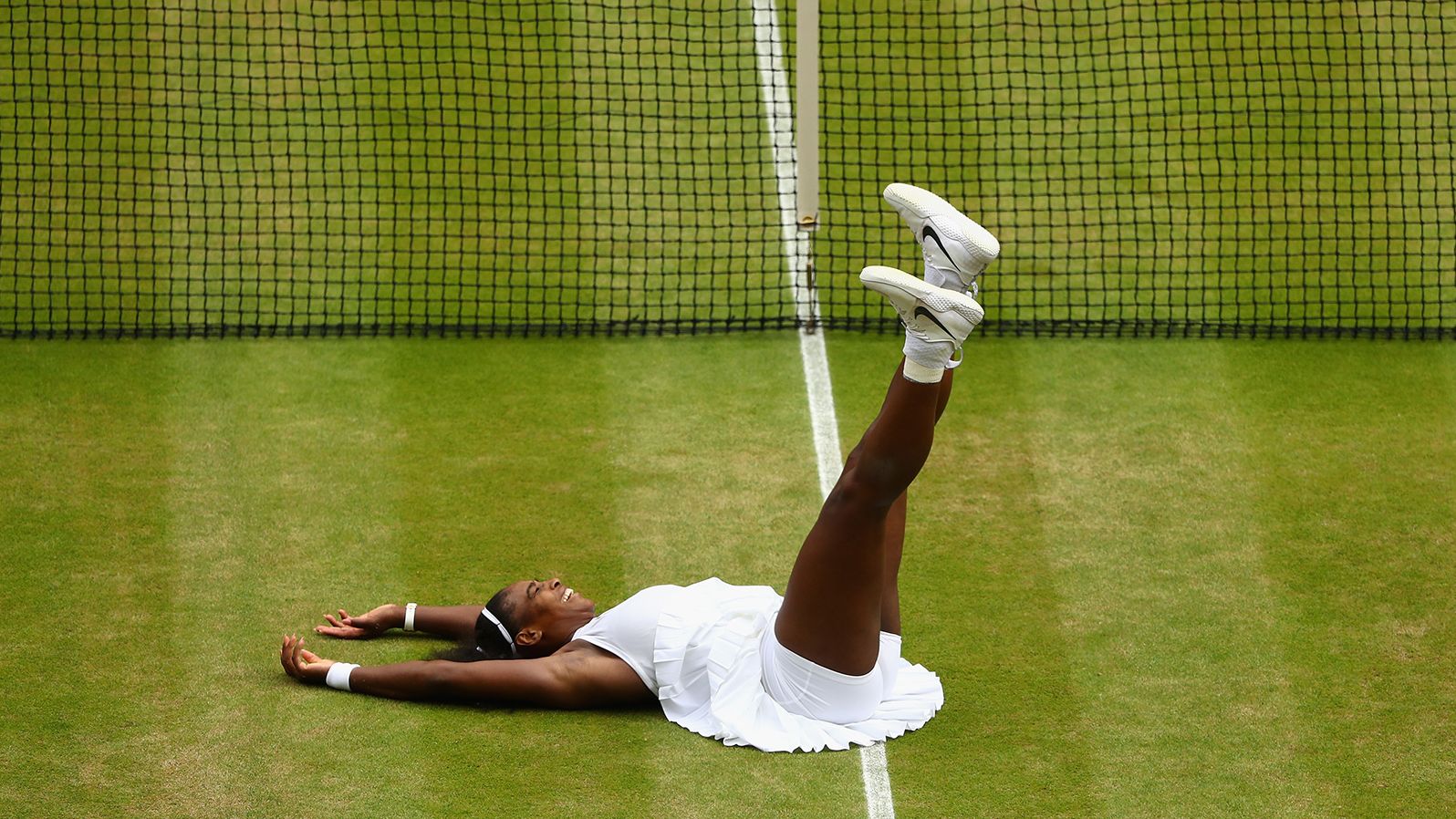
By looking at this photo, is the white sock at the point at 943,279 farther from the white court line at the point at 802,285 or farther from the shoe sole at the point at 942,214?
the white court line at the point at 802,285

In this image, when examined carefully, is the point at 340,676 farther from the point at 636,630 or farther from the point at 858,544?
the point at 858,544

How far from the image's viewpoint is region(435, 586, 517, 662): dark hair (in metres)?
6.98

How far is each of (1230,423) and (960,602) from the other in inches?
95.0

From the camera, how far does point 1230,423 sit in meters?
9.18

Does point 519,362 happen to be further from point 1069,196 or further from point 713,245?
point 1069,196

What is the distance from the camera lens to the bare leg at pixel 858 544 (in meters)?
6.14

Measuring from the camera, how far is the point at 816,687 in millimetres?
6480

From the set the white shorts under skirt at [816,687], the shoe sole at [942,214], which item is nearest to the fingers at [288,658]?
the white shorts under skirt at [816,687]

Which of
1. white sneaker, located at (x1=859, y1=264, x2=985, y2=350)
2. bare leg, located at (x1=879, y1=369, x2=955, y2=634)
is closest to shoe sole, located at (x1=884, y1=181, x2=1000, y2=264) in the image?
white sneaker, located at (x1=859, y1=264, x2=985, y2=350)

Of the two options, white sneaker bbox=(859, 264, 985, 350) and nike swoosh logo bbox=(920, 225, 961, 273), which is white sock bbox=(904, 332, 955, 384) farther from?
nike swoosh logo bbox=(920, 225, 961, 273)

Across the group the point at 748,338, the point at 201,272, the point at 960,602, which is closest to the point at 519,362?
the point at 748,338

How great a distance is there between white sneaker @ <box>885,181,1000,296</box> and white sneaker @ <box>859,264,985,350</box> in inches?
9.5

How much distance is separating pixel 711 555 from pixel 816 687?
1550 millimetres

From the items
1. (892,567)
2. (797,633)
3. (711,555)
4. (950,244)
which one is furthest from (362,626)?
(950,244)
